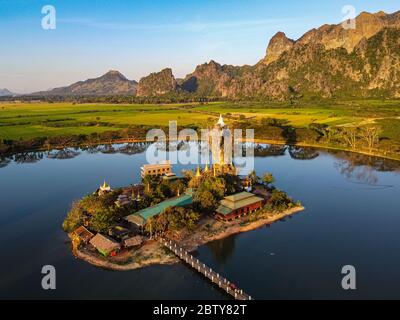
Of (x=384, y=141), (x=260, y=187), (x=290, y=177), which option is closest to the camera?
(x=260, y=187)

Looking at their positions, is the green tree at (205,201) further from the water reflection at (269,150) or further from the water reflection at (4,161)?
the water reflection at (4,161)

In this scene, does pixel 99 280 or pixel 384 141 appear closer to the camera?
pixel 99 280

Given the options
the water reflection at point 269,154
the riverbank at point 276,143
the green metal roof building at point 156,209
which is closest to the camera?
the green metal roof building at point 156,209

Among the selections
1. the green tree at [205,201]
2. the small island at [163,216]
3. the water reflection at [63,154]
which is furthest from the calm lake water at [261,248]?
the water reflection at [63,154]

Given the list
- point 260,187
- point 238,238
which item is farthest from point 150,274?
point 260,187

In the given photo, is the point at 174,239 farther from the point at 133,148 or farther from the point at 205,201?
the point at 133,148

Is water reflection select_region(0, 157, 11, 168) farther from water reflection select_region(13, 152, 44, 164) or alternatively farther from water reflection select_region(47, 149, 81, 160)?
water reflection select_region(47, 149, 81, 160)
